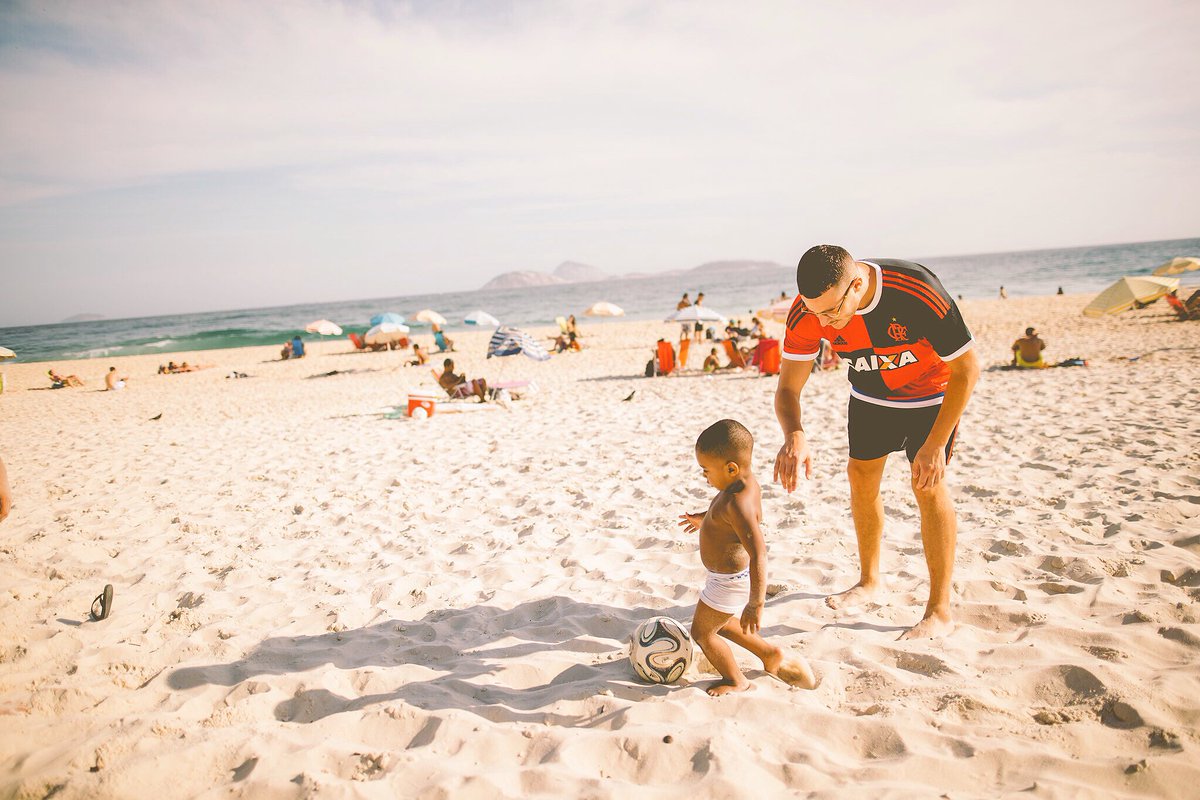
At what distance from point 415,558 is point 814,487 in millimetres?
3560

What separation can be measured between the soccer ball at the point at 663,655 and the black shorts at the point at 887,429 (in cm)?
146

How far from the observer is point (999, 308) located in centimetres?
2684

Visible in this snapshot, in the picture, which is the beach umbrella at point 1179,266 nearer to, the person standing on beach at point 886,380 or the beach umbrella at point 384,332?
the person standing on beach at point 886,380

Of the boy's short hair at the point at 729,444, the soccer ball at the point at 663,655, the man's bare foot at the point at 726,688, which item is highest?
the boy's short hair at the point at 729,444

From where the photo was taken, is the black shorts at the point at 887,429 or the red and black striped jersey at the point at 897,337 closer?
the red and black striped jersey at the point at 897,337

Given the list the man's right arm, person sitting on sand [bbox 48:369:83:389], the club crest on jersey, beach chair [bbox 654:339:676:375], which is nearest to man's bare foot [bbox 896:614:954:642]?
the man's right arm

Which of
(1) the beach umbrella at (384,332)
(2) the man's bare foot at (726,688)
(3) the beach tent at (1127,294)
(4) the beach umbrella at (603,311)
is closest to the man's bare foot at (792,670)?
(2) the man's bare foot at (726,688)

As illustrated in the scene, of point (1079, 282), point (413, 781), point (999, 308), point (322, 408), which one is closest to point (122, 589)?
point (413, 781)

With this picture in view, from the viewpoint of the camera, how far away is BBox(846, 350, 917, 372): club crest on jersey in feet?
10.1

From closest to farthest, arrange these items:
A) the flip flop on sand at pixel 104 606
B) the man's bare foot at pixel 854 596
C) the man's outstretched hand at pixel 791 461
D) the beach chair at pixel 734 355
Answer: the man's outstretched hand at pixel 791 461
the man's bare foot at pixel 854 596
the flip flop on sand at pixel 104 606
the beach chair at pixel 734 355

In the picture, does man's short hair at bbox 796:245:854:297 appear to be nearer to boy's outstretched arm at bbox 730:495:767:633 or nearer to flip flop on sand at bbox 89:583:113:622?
boy's outstretched arm at bbox 730:495:767:633

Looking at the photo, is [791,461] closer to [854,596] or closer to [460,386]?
[854,596]

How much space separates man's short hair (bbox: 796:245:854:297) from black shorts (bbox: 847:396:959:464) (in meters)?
0.93

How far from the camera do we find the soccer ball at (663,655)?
9.21 feet
